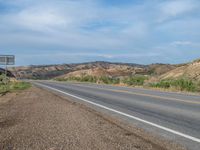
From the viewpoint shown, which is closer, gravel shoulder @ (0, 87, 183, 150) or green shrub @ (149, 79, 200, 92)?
gravel shoulder @ (0, 87, 183, 150)

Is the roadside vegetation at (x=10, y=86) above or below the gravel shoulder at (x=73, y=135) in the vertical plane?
below

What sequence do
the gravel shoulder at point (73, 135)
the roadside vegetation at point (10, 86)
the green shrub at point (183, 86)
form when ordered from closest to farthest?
the gravel shoulder at point (73, 135) < the green shrub at point (183, 86) < the roadside vegetation at point (10, 86)

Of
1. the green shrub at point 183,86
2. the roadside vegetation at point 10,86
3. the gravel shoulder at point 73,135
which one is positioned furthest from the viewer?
the roadside vegetation at point 10,86

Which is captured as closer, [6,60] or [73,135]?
[73,135]

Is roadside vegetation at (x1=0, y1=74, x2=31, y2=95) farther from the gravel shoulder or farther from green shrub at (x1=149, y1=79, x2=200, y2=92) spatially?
the gravel shoulder

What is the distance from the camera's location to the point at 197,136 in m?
9.81

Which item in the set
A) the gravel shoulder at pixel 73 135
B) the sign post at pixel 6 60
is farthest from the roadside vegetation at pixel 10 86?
the gravel shoulder at pixel 73 135

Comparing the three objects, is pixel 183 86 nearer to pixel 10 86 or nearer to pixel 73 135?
pixel 10 86

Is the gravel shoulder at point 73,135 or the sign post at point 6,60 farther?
the sign post at point 6,60

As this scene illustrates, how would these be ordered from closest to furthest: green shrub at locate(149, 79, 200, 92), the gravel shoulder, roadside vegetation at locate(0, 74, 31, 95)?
the gravel shoulder < green shrub at locate(149, 79, 200, 92) < roadside vegetation at locate(0, 74, 31, 95)

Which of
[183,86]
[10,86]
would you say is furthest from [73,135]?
[10,86]

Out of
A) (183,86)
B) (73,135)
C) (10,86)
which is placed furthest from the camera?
(10,86)

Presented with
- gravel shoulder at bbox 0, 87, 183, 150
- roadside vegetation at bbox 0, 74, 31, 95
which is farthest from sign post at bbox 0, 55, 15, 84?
gravel shoulder at bbox 0, 87, 183, 150

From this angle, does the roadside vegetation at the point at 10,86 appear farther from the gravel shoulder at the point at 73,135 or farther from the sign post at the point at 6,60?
the gravel shoulder at the point at 73,135
